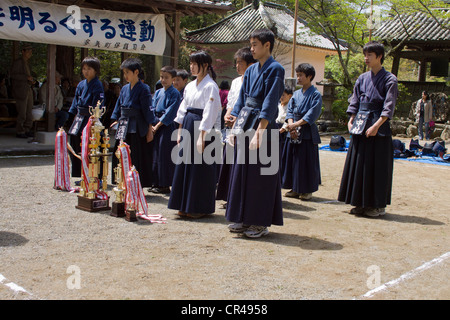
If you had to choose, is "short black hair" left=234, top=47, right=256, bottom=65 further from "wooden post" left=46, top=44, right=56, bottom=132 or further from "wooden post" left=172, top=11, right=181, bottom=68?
"wooden post" left=172, top=11, right=181, bottom=68

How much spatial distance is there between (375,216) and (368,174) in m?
0.57

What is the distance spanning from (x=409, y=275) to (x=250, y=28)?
20880mm

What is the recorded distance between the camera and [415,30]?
20.3m

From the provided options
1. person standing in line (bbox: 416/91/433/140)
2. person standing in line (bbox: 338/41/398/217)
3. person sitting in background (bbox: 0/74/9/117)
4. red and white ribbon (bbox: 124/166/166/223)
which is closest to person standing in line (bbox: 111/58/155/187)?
red and white ribbon (bbox: 124/166/166/223)

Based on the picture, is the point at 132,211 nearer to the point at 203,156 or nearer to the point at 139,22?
the point at 203,156

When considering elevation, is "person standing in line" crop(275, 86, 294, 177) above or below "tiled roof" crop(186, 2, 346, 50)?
below

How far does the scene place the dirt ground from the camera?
11.4 feet

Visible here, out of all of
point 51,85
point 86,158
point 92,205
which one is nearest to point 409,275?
point 92,205

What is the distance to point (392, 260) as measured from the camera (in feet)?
14.4

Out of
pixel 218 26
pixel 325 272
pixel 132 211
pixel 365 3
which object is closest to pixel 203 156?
pixel 132 211

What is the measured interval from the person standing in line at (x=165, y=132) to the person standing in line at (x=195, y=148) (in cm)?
118

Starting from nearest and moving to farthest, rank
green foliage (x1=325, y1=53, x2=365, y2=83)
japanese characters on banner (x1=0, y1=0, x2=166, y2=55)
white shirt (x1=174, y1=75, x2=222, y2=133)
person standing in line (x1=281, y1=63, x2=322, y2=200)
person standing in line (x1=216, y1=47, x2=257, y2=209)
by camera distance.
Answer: white shirt (x1=174, y1=75, x2=222, y2=133)
person standing in line (x1=216, y1=47, x2=257, y2=209)
person standing in line (x1=281, y1=63, x2=322, y2=200)
japanese characters on banner (x1=0, y1=0, x2=166, y2=55)
green foliage (x1=325, y1=53, x2=365, y2=83)

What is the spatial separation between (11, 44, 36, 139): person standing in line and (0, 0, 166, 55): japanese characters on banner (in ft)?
3.61

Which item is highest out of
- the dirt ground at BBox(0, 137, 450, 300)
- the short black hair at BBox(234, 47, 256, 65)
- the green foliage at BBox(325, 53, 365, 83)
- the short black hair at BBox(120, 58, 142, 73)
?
the green foliage at BBox(325, 53, 365, 83)
